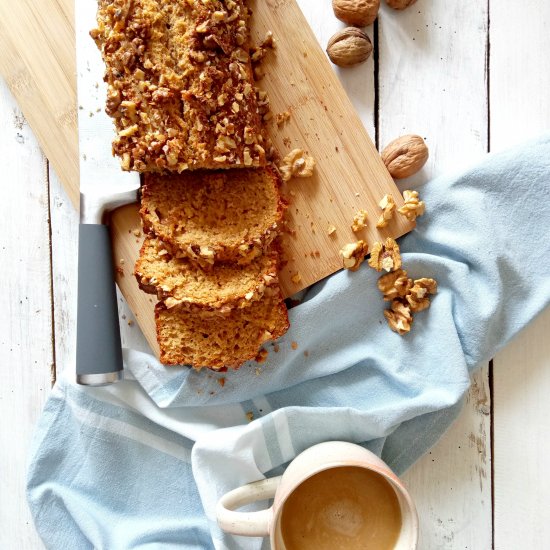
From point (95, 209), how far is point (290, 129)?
0.62 m

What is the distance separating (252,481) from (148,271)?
2.35ft

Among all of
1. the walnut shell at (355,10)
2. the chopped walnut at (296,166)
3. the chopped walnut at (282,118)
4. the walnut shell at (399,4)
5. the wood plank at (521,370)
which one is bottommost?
the wood plank at (521,370)

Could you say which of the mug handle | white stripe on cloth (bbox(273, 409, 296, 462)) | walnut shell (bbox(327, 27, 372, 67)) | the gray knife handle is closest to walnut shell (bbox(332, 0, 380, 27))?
walnut shell (bbox(327, 27, 372, 67))

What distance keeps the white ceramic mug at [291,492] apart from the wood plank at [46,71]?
101 cm

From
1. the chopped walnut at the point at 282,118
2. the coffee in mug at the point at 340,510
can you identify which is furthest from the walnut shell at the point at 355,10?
the coffee in mug at the point at 340,510

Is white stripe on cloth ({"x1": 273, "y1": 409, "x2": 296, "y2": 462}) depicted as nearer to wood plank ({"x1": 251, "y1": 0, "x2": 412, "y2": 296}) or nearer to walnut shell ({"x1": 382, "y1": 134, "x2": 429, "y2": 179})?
wood plank ({"x1": 251, "y1": 0, "x2": 412, "y2": 296})

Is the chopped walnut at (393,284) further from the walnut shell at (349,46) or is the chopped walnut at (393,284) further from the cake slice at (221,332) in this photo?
the walnut shell at (349,46)

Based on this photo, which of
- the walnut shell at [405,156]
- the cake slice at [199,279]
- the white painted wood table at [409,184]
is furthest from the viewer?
the white painted wood table at [409,184]

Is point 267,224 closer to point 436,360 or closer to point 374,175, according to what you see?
point 374,175

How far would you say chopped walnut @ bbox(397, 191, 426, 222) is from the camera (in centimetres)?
173

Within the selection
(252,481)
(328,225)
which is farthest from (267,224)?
(252,481)

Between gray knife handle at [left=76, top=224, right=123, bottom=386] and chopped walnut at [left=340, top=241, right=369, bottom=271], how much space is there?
0.69 m

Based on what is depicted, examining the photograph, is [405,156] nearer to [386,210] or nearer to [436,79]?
[386,210]

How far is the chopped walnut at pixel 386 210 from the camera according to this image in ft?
5.64
